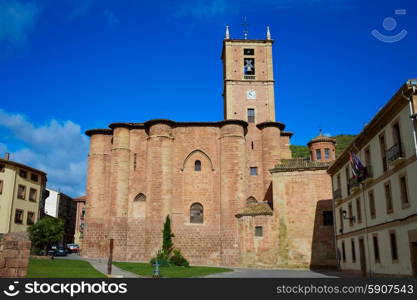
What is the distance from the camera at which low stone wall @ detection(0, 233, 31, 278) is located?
12156mm

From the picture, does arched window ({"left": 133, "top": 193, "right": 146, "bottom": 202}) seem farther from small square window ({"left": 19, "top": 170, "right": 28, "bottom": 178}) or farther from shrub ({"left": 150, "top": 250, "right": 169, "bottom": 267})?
small square window ({"left": 19, "top": 170, "right": 28, "bottom": 178})

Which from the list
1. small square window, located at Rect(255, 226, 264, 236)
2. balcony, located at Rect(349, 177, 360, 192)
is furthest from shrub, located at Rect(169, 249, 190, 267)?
balcony, located at Rect(349, 177, 360, 192)

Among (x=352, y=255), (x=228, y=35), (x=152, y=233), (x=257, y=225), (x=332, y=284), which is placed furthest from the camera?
(x=228, y=35)

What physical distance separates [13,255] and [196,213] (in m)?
26.3

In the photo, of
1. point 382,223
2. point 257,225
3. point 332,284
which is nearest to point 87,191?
point 257,225

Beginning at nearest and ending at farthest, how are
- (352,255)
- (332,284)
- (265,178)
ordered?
(332,284)
(352,255)
(265,178)

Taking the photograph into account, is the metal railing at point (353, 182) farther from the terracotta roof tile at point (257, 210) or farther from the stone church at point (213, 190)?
the terracotta roof tile at point (257, 210)

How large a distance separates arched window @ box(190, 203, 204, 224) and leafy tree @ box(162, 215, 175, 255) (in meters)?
2.95

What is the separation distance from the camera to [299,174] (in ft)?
110

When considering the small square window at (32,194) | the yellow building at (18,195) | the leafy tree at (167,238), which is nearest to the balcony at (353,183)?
the leafy tree at (167,238)

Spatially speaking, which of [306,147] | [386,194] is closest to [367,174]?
[386,194]

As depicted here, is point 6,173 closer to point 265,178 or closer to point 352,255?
point 265,178

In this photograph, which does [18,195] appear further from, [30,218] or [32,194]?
[30,218]

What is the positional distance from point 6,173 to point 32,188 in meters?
4.75
